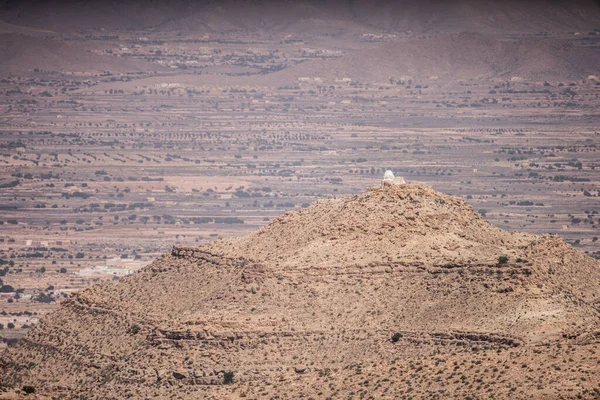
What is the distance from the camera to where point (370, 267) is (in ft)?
231

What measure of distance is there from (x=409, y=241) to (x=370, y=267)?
8.29ft

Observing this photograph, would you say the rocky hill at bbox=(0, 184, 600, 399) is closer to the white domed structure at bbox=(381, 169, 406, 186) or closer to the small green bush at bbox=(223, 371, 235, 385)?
the small green bush at bbox=(223, 371, 235, 385)

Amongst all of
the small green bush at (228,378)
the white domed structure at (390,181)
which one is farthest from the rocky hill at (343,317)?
the white domed structure at (390,181)

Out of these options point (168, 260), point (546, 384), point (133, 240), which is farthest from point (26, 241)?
point (546, 384)

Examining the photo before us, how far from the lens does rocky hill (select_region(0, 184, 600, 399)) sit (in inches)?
2437

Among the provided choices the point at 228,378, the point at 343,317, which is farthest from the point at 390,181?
the point at 228,378

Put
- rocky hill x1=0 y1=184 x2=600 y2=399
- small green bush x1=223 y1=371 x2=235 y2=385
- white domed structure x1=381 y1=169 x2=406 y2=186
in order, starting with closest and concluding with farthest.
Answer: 1. rocky hill x1=0 y1=184 x2=600 y2=399
2. small green bush x1=223 y1=371 x2=235 y2=385
3. white domed structure x1=381 y1=169 x2=406 y2=186

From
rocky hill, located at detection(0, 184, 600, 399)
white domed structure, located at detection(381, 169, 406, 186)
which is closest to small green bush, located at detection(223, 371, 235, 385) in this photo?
rocky hill, located at detection(0, 184, 600, 399)

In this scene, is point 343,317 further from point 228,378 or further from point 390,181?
point 390,181

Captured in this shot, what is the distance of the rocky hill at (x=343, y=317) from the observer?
61906mm

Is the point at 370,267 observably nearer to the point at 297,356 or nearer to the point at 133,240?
the point at 297,356

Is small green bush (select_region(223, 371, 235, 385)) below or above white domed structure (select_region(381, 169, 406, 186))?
below

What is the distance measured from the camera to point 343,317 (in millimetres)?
68250

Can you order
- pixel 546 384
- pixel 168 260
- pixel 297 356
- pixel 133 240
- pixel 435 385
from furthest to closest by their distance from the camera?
1. pixel 133 240
2. pixel 168 260
3. pixel 297 356
4. pixel 435 385
5. pixel 546 384
